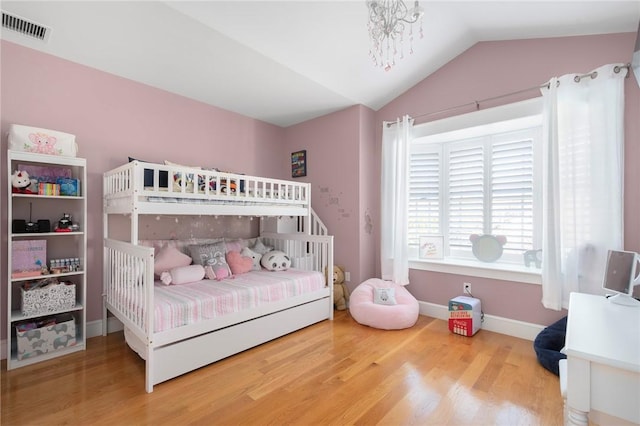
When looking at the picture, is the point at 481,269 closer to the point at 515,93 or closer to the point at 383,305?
the point at 383,305

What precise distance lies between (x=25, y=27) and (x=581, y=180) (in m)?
4.15

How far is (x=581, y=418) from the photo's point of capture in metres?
0.89

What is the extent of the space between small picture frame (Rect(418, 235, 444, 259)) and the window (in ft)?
0.31

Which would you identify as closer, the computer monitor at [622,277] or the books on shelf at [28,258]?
the computer monitor at [622,277]

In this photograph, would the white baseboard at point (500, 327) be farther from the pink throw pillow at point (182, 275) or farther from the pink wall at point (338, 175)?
the pink wall at point (338, 175)

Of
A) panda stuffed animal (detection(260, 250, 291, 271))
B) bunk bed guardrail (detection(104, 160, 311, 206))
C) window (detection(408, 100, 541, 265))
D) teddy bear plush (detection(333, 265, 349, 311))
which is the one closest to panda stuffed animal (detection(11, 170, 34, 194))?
bunk bed guardrail (detection(104, 160, 311, 206))

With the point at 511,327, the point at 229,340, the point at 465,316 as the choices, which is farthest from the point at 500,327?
the point at 229,340

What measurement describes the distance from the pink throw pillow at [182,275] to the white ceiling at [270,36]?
5.80 feet

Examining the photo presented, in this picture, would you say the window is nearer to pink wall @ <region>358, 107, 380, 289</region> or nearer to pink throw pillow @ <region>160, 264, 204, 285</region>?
pink wall @ <region>358, 107, 380, 289</region>

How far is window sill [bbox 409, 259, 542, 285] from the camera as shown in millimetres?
2674

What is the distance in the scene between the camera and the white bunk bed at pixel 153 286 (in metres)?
1.94

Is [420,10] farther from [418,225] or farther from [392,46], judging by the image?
[418,225]

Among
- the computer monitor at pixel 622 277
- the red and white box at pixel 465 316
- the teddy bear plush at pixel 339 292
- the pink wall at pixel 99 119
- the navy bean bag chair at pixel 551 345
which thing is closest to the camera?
the computer monitor at pixel 622 277

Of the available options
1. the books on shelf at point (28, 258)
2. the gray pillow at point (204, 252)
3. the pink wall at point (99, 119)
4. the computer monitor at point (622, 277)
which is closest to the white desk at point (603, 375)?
the computer monitor at point (622, 277)
